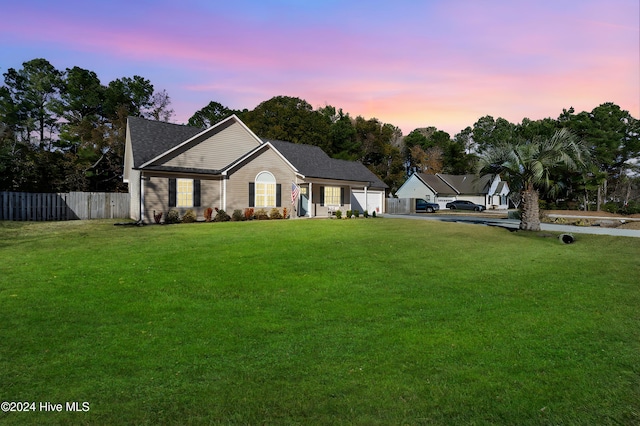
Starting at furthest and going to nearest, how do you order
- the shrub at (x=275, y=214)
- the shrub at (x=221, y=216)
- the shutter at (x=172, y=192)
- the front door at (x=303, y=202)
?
→ the front door at (x=303, y=202), the shrub at (x=275, y=214), the shrub at (x=221, y=216), the shutter at (x=172, y=192)

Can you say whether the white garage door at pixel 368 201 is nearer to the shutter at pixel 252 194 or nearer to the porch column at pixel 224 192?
the shutter at pixel 252 194

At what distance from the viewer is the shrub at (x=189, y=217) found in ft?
70.0

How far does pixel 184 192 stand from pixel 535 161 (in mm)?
20249

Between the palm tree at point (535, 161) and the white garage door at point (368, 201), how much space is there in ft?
47.9

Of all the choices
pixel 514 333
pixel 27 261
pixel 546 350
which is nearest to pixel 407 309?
pixel 514 333

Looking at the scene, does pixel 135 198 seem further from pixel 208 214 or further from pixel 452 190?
pixel 452 190

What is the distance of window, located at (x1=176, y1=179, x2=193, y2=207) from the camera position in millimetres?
22234

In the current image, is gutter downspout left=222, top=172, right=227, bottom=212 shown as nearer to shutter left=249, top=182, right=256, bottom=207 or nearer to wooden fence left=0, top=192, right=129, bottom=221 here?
shutter left=249, top=182, right=256, bottom=207

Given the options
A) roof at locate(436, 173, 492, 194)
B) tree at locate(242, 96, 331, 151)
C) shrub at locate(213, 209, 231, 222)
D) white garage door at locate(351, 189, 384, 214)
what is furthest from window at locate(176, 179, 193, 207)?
roof at locate(436, 173, 492, 194)

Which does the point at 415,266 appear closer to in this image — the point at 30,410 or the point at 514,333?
the point at 514,333

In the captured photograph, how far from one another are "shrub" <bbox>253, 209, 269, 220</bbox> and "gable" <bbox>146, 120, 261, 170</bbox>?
3858mm

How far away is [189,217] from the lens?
21453 millimetres

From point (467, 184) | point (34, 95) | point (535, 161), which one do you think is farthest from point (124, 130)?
point (467, 184)

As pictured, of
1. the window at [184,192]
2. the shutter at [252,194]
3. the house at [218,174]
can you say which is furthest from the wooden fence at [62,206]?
the shutter at [252,194]
